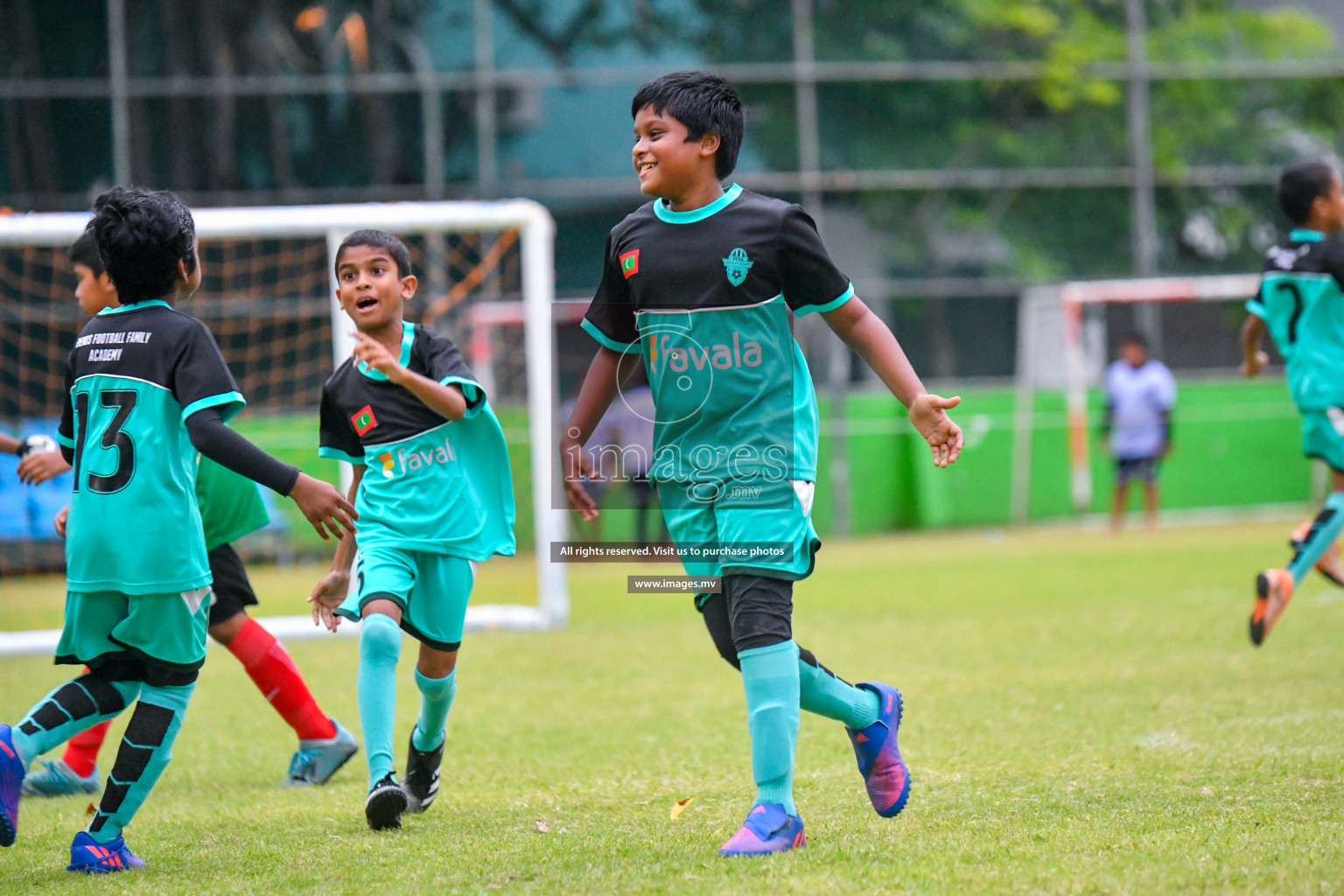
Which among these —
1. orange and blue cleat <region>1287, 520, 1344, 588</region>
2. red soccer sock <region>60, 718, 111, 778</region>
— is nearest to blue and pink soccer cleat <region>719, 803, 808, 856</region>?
red soccer sock <region>60, 718, 111, 778</region>

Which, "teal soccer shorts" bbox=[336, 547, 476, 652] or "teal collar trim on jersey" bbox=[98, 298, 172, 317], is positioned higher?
"teal collar trim on jersey" bbox=[98, 298, 172, 317]

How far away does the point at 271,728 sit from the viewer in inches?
241

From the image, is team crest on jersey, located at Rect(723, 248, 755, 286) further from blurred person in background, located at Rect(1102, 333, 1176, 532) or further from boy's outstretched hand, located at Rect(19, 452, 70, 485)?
blurred person in background, located at Rect(1102, 333, 1176, 532)

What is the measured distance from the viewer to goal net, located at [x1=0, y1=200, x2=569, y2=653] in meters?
9.67

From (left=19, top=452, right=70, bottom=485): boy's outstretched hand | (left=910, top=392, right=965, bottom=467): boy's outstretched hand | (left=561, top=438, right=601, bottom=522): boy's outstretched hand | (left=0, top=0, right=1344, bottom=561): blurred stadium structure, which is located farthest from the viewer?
(left=0, top=0, right=1344, bottom=561): blurred stadium structure

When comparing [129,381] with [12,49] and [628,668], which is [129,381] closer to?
[628,668]

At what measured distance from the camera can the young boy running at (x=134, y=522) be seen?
11.9 ft

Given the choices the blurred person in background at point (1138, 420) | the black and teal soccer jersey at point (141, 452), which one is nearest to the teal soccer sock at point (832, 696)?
the black and teal soccer jersey at point (141, 452)

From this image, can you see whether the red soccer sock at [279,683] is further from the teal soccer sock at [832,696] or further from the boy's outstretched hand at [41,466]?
the teal soccer sock at [832,696]

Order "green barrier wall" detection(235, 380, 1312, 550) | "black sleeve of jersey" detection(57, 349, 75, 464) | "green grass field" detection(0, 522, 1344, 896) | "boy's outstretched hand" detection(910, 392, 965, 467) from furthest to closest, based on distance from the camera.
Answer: "green barrier wall" detection(235, 380, 1312, 550)
"black sleeve of jersey" detection(57, 349, 75, 464)
"boy's outstretched hand" detection(910, 392, 965, 467)
"green grass field" detection(0, 522, 1344, 896)

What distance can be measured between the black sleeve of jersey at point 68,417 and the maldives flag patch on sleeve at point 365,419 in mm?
779

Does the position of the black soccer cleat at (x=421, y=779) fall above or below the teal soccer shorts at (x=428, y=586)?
below

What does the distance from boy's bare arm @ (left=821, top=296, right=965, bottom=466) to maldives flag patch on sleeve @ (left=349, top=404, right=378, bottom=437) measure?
1390mm

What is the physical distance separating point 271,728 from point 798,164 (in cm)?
1532
